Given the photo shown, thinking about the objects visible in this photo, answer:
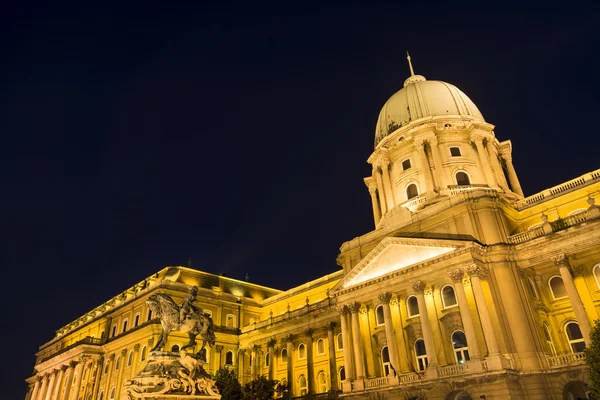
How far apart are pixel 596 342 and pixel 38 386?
244 ft

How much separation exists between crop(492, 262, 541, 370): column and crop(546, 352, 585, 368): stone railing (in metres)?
0.80

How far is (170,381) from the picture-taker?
1898cm

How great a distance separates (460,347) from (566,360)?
684 cm

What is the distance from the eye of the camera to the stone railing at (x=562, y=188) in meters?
34.7

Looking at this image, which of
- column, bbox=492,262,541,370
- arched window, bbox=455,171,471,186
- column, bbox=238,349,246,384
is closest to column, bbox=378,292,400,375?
column, bbox=492,262,541,370

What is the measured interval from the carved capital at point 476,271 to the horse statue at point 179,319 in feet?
61.5

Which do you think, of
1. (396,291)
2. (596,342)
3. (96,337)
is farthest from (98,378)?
(596,342)

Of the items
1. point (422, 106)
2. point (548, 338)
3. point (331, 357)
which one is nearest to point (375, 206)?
point (422, 106)

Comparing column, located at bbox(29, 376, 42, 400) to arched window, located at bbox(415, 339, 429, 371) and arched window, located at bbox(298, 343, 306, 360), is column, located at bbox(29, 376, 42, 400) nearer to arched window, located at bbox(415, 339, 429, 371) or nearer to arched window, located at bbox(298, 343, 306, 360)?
arched window, located at bbox(298, 343, 306, 360)

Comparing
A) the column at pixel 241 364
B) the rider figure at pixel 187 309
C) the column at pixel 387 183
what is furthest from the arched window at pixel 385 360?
the column at pixel 241 364

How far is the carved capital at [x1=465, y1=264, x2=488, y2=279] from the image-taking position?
30.9 metres

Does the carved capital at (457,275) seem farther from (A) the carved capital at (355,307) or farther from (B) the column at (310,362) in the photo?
(B) the column at (310,362)

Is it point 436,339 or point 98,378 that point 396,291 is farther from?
point 98,378

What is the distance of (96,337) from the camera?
64.0 metres
